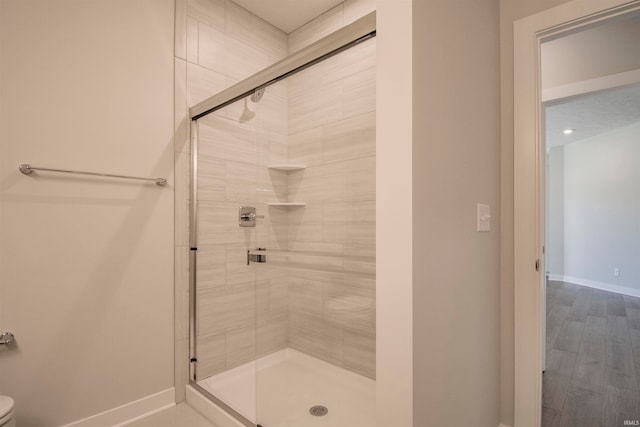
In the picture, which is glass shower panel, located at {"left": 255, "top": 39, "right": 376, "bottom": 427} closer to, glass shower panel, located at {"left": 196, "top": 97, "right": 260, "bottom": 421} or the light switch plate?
glass shower panel, located at {"left": 196, "top": 97, "right": 260, "bottom": 421}

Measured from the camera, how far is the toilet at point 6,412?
1109mm

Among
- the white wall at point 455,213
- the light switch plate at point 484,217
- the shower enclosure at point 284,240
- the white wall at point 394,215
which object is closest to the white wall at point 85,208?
the shower enclosure at point 284,240

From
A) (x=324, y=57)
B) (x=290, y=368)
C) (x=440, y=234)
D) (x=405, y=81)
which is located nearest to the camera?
(x=405, y=81)

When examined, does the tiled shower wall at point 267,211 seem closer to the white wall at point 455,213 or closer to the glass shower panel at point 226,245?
the glass shower panel at point 226,245

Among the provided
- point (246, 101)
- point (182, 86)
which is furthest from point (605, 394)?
point (182, 86)

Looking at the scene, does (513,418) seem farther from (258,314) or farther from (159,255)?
(159,255)

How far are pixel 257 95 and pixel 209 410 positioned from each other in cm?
190

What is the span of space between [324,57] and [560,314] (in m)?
4.46

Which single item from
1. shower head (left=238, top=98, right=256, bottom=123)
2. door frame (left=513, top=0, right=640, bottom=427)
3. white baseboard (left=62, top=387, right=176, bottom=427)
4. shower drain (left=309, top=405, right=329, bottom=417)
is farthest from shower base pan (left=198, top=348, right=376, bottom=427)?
shower head (left=238, top=98, right=256, bottom=123)

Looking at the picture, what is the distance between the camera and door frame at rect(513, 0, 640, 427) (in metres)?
1.54

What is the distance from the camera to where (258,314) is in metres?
2.07

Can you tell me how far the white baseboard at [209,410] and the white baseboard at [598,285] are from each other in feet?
20.9

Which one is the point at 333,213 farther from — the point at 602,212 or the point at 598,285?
the point at 598,285

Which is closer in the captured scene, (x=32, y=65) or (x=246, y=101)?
(x=32, y=65)
